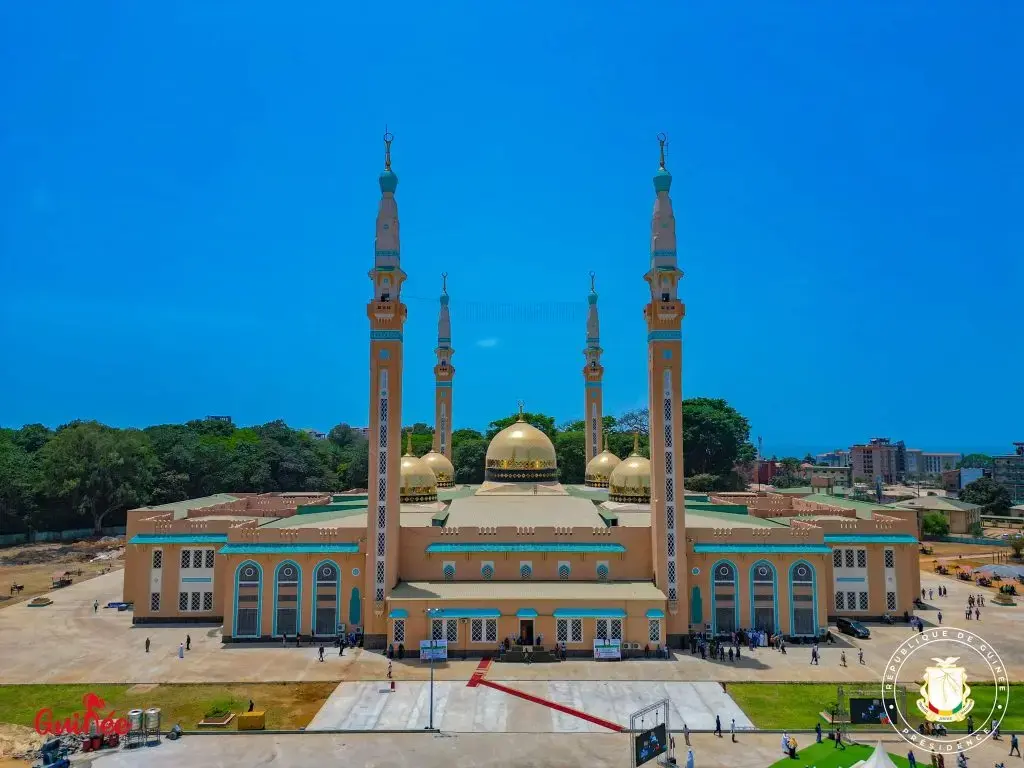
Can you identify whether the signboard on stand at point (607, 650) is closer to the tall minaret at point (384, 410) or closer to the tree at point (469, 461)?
the tall minaret at point (384, 410)

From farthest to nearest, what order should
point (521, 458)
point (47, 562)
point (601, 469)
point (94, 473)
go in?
point (94, 473) → point (47, 562) → point (601, 469) → point (521, 458)

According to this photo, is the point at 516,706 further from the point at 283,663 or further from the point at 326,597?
the point at 326,597

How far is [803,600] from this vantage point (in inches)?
1383

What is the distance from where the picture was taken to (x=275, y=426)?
124 metres

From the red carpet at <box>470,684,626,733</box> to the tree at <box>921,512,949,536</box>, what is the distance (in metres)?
62.0

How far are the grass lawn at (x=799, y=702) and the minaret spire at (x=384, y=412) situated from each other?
15.8 m

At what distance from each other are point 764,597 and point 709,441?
52179 mm

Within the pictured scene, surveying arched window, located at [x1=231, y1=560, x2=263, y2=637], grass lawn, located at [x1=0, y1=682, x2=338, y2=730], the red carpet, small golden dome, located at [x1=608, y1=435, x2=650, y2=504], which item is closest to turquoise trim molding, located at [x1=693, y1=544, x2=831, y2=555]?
small golden dome, located at [x1=608, y1=435, x2=650, y2=504]

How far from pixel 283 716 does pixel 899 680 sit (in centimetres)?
2337

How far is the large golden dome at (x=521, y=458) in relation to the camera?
49.2 m

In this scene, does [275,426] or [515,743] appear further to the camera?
[275,426]

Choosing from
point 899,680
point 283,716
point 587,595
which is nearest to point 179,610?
point 283,716

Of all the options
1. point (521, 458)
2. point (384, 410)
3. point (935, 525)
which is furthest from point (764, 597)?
point (935, 525)

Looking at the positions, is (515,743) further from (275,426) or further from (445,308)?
(275,426)
